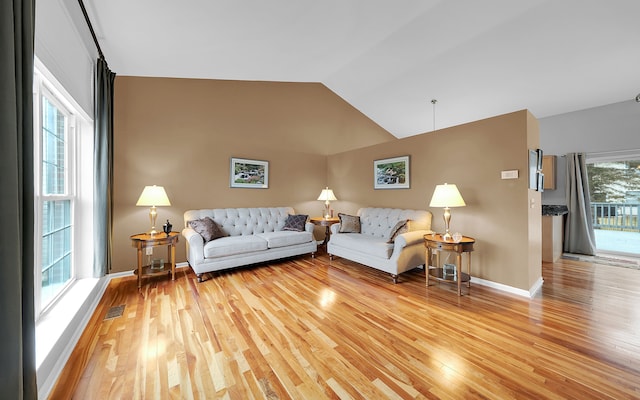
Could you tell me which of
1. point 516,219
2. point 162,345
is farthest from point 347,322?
point 516,219

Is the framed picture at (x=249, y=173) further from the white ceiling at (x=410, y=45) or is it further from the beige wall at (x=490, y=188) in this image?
the beige wall at (x=490, y=188)

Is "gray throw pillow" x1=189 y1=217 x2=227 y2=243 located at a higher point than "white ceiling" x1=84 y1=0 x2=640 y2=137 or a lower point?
lower

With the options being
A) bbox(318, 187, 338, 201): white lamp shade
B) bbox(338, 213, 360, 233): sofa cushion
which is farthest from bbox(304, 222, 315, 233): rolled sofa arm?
bbox(318, 187, 338, 201): white lamp shade

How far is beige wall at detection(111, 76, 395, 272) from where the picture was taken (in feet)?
11.6

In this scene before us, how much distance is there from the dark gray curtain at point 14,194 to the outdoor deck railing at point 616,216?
7384mm

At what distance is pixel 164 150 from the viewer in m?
3.79

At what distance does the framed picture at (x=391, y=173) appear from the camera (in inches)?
160

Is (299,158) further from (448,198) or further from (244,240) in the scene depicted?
(448,198)

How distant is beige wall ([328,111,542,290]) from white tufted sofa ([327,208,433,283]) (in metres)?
0.28

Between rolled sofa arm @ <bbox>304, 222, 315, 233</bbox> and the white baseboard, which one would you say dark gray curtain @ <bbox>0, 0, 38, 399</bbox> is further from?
rolled sofa arm @ <bbox>304, 222, 315, 233</bbox>

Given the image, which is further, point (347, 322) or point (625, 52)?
point (625, 52)

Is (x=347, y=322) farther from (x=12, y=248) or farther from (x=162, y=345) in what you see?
(x=12, y=248)

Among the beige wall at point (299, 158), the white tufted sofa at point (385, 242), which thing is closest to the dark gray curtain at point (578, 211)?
the beige wall at point (299, 158)

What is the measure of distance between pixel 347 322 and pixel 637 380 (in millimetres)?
1886
